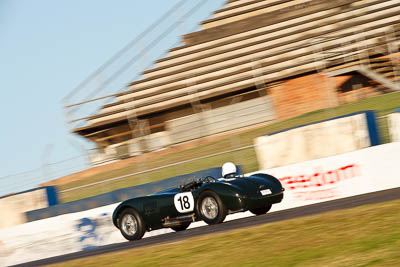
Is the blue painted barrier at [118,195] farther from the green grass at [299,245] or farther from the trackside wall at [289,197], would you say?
the green grass at [299,245]

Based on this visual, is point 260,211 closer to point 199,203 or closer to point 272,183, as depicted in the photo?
point 272,183

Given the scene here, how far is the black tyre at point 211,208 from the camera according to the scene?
11.1 metres

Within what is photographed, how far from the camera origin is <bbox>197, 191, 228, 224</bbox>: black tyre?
1109 centimetres

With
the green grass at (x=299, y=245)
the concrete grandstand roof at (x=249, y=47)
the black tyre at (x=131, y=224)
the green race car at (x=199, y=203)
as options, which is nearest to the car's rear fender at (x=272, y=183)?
the green race car at (x=199, y=203)

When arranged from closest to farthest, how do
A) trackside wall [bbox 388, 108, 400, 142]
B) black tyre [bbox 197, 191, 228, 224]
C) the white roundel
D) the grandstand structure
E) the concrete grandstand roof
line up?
black tyre [bbox 197, 191, 228, 224]
the white roundel
trackside wall [bbox 388, 108, 400, 142]
the grandstand structure
the concrete grandstand roof

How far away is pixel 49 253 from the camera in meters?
14.7

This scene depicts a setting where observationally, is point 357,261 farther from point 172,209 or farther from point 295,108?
point 295,108

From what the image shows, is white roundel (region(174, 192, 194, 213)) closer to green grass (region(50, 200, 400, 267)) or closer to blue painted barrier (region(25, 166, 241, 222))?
green grass (region(50, 200, 400, 267))

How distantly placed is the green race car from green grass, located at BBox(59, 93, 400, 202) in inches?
118

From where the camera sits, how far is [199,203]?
11.4 meters

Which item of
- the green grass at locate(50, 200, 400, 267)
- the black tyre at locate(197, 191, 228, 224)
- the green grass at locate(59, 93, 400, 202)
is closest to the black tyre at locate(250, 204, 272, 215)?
the black tyre at locate(197, 191, 228, 224)

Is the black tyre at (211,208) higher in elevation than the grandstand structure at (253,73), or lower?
lower

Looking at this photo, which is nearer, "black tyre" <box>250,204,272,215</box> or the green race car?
the green race car

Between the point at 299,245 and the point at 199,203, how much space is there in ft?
14.0
